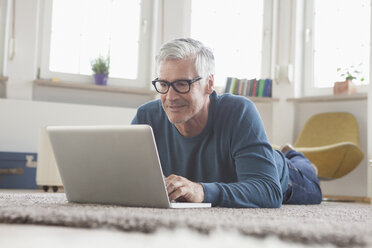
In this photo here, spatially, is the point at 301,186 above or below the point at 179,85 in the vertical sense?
below

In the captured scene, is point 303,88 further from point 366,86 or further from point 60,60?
point 60,60

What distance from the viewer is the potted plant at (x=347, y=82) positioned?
4.55 meters

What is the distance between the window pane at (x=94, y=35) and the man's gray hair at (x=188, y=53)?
331 cm

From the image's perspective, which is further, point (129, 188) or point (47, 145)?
point (47, 145)

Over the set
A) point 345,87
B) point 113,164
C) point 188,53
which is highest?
point 345,87

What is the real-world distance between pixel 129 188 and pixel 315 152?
9.40 feet

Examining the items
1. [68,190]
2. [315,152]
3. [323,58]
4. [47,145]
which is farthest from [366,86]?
Result: [68,190]

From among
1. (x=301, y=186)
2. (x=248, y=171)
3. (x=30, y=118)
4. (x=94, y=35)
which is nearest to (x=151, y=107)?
(x=248, y=171)

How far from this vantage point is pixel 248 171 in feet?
5.37

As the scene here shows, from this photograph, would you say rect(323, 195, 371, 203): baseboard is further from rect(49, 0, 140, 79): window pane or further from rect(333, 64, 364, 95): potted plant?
rect(49, 0, 140, 79): window pane

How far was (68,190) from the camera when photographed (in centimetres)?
157

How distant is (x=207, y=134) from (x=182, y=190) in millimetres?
429

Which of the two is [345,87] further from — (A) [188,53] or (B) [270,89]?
(A) [188,53]

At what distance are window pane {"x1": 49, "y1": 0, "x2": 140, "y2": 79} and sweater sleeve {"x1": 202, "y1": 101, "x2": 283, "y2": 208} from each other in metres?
3.37
